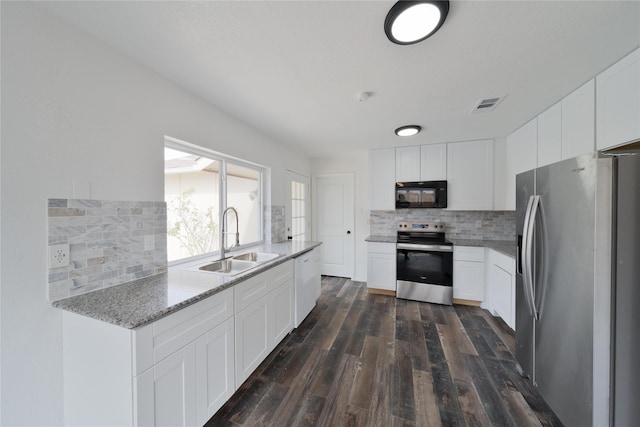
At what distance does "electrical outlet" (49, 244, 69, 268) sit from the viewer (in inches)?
45.4

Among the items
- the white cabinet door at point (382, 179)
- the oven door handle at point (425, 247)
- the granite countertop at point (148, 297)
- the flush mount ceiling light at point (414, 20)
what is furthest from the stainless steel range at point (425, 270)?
the flush mount ceiling light at point (414, 20)

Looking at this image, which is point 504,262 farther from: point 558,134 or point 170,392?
point 170,392

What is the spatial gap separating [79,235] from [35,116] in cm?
61

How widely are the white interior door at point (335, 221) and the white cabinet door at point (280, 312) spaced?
2152 millimetres

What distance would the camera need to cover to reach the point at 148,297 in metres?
1.25

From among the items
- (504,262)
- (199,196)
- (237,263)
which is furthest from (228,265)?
(504,262)

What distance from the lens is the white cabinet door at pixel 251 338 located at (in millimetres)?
1639

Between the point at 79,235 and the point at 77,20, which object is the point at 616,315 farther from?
the point at 77,20

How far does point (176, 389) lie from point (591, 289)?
220cm

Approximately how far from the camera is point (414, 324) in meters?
2.73

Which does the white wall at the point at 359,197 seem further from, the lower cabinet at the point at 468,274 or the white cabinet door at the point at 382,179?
the lower cabinet at the point at 468,274

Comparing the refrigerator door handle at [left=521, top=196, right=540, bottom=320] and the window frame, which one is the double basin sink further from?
the refrigerator door handle at [left=521, top=196, right=540, bottom=320]

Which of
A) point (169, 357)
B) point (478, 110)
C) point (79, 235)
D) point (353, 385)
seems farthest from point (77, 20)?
point (478, 110)

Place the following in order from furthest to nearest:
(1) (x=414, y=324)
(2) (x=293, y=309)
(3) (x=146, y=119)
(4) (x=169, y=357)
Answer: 1. (1) (x=414, y=324)
2. (2) (x=293, y=309)
3. (3) (x=146, y=119)
4. (4) (x=169, y=357)
